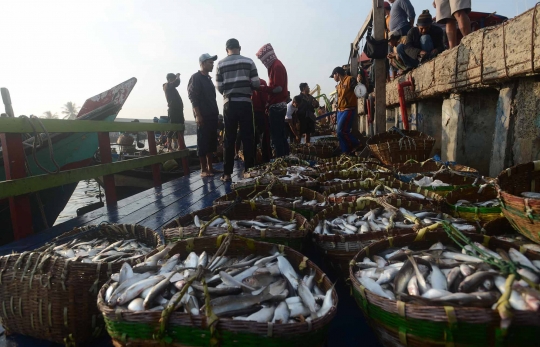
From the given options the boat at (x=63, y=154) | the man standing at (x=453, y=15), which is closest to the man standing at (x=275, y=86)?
the boat at (x=63, y=154)

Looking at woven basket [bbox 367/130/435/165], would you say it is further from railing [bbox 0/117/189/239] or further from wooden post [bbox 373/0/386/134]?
railing [bbox 0/117/189/239]

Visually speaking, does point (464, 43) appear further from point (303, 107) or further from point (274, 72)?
Answer: point (303, 107)

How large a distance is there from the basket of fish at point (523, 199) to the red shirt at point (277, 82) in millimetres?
5662

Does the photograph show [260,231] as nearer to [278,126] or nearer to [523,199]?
[523,199]

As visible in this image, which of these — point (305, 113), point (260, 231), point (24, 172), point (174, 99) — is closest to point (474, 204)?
point (260, 231)

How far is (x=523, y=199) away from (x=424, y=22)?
7.19m

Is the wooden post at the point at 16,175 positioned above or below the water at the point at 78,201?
above

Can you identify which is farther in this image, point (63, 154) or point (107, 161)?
point (63, 154)

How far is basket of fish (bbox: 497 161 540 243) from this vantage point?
81.0 inches

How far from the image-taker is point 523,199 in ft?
6.82

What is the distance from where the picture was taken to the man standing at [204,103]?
23.1 feet

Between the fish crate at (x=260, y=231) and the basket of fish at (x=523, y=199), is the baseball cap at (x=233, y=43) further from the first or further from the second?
the basket of fish at (x=523, y=199)

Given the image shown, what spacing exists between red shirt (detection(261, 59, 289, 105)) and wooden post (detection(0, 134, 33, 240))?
517 centimetres

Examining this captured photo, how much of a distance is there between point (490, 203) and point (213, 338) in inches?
118
